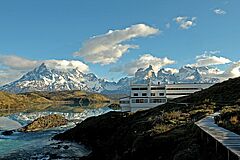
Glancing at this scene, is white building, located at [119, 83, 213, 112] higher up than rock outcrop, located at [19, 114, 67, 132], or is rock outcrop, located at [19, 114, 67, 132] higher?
white building, located at [119, 83, 213, 112]

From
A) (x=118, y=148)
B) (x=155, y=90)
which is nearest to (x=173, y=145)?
(x=118, y=148)

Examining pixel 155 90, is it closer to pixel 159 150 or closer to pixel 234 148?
pixel 159 150

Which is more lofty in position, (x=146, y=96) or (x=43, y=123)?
(x=146, y=96)

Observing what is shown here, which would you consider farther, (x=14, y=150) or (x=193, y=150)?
(x=14, y=150)

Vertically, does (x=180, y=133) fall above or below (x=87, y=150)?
above

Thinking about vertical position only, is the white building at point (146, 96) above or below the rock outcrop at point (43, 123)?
Result: above

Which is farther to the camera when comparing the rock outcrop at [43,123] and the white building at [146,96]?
the white building at [146,96]

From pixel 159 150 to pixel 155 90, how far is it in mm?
93299

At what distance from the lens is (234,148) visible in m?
15.4

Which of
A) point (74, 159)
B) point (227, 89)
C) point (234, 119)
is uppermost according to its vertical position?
point (227, 89)

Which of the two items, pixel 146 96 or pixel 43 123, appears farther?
pixel 146 96

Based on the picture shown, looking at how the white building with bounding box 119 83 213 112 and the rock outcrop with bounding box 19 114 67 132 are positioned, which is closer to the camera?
the rock outcrop with bounding box 19 114 67 132

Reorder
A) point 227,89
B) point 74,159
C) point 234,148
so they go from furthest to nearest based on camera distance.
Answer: point 227,89 → point 74,159 → point 234,148

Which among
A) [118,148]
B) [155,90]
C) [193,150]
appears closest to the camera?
[193,150]
